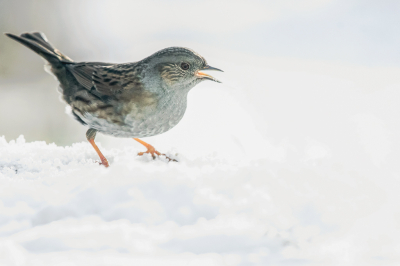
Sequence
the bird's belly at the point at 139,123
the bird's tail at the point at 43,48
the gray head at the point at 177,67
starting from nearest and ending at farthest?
the bird's belly at the point at 139,123 < the gray head at the point at 177,67 < the bird's tail at the point at 43,48

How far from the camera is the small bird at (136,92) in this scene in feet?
10.9

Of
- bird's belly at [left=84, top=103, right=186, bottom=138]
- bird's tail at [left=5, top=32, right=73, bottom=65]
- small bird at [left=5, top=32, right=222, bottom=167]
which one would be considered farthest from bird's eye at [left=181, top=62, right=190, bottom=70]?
bird's tail at [left=5, top=32, right=73, bottom=65]

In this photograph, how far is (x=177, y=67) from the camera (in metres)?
3.45

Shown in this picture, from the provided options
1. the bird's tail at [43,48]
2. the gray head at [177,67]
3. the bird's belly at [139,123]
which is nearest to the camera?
the bird's belly at [139,123]

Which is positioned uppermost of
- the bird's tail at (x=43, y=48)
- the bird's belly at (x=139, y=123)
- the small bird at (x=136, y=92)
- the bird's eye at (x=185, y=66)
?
the bird's tail at (x=43, y=48)

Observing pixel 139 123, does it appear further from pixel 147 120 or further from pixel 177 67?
pixel 177 67

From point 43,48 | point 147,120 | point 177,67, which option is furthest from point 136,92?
point 43,48

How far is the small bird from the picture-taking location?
3318mm

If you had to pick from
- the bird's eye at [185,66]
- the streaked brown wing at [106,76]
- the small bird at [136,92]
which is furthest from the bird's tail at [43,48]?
the bird's eye at [185,66]

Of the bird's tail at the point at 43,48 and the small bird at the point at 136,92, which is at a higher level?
the bird's tail at the point at 43,48

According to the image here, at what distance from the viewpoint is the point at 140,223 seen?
7.25 ft

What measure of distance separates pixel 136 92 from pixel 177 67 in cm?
42

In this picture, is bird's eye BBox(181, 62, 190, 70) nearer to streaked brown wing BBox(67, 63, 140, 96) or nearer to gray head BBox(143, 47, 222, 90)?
gray head BBox(143, 47, 222, 90)

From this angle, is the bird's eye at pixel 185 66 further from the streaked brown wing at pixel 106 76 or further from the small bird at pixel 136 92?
the streaked brown wing at pixel 106 76
